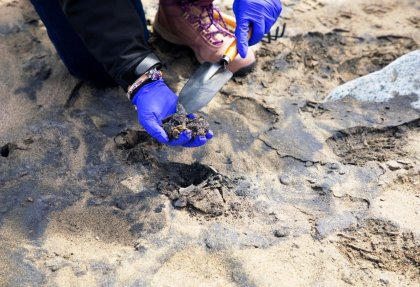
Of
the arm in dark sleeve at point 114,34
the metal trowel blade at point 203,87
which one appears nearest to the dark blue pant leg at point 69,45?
the arm in dark sleeve at point 114,34

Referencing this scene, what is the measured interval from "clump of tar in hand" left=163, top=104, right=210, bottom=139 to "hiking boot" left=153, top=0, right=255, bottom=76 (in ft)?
2.02

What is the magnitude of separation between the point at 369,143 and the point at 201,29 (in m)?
0.96

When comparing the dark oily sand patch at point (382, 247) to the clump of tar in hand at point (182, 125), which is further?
the clump of tar in hand at point (182, 125)

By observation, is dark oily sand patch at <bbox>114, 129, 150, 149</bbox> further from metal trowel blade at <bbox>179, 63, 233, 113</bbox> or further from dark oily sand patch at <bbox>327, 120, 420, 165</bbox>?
Result: dark oily sand patch at <bbox>327, 120, 420, 165</bbox>

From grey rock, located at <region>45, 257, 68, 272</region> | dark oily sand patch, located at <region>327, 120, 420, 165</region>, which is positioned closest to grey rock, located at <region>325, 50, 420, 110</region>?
dark oily sand patch, located at <region>327, 120, 420, 165</region>

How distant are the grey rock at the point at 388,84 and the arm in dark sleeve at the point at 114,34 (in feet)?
3.10

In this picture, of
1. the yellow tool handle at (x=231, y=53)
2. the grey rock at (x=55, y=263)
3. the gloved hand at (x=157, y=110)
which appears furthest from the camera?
the yellow tool handle at (x=231, y=53)

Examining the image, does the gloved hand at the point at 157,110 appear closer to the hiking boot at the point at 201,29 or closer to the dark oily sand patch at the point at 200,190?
the dark oily sand patch at the point at 200,190

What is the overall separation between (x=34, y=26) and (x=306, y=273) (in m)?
1.93

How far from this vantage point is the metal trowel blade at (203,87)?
76.0 inches

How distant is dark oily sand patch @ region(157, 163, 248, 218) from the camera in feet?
5.72

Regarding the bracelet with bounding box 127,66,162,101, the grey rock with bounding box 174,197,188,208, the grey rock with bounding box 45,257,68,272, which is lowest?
the grey rock with bounding box 174,197,188,208

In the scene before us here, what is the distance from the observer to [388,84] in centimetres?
226

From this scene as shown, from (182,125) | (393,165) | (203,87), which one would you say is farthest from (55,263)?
(393,165)
